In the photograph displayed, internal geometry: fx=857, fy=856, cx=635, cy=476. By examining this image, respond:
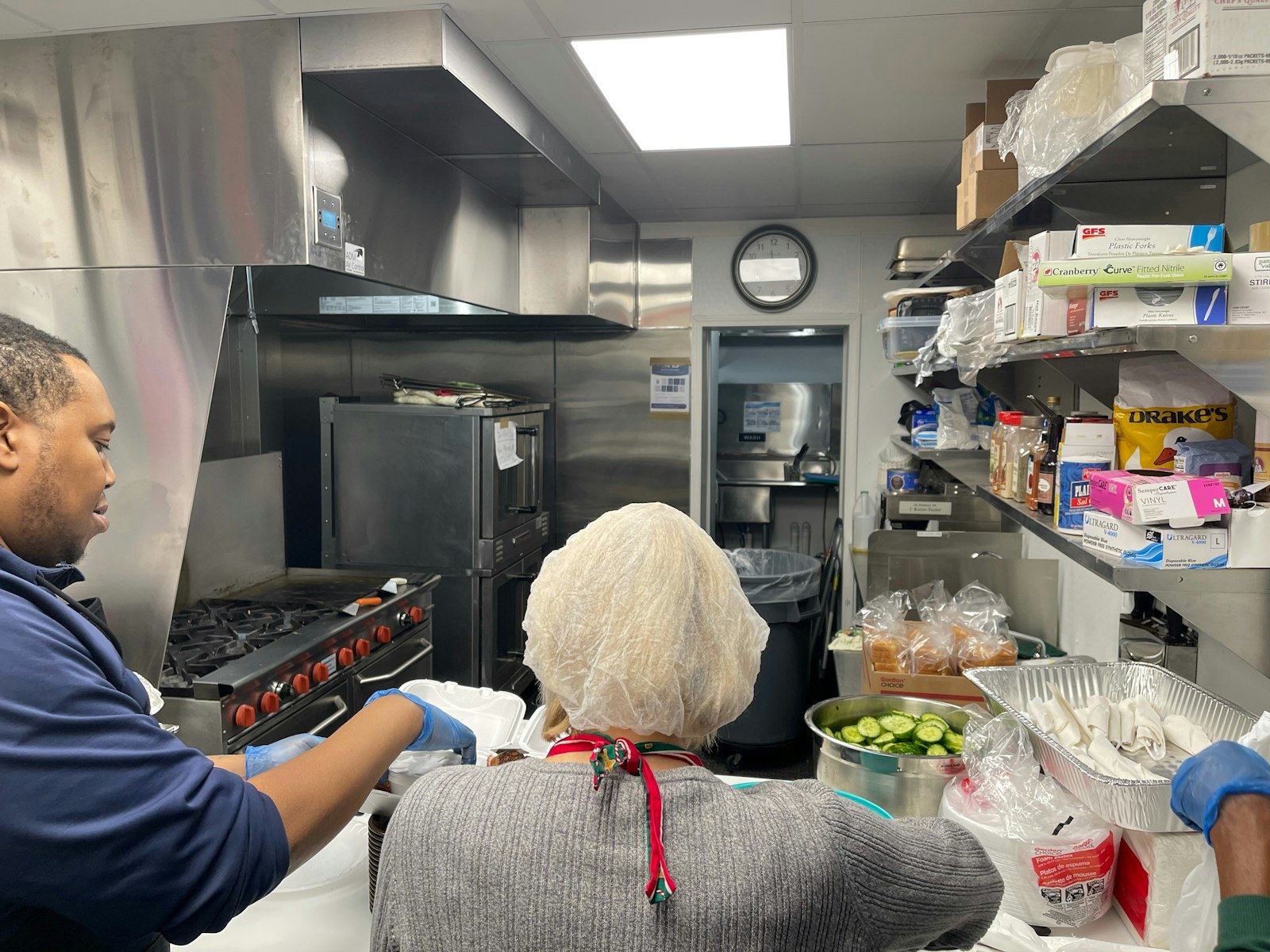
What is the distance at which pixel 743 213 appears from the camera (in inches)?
165

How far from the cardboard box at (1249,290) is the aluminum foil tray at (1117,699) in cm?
68

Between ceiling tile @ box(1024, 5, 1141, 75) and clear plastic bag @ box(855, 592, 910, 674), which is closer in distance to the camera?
ceiling tile @ box(1024, 5, 1141, 75)

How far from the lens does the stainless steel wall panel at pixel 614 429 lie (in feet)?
15.3

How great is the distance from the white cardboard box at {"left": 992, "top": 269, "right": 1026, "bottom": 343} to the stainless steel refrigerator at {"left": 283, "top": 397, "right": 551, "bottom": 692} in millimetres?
2280

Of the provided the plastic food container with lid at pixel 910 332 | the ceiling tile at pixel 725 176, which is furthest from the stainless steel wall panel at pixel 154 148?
the plastic food container with lid at pixel 910 332

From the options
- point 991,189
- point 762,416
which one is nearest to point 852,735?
point 991,189

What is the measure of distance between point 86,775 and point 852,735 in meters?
1.51

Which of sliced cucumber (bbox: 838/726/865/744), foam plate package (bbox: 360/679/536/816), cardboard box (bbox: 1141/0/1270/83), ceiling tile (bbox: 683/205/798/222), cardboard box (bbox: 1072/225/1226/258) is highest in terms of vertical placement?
ceiling tile (bbox: 683/205/798/222)

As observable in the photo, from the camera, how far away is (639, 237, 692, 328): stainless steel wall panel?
178 inches

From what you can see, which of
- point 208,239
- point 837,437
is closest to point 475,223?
point 208,239

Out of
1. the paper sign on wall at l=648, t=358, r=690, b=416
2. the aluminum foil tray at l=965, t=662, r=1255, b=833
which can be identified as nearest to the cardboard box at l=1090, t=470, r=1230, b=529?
the aluminum foil tray at l=965, t=662, r=1255, b=833

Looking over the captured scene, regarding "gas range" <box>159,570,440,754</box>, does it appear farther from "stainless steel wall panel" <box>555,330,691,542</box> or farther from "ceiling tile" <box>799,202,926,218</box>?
"ceiling tile" <box>799,202,926,218</box>

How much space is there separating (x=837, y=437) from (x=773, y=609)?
258 cm

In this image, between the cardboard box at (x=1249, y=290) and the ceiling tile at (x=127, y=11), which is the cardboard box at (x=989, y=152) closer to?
the cardboard box at (x=1249, y=290)
